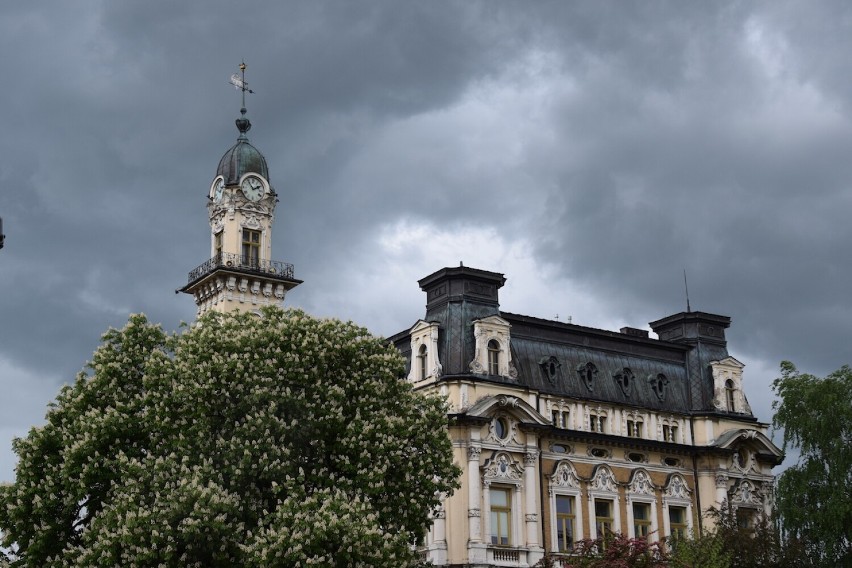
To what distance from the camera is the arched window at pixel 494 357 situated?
6169cm

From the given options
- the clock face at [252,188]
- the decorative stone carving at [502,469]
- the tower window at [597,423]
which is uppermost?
the clock face at [252,188]

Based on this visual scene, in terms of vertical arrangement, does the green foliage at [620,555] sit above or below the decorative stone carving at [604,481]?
below

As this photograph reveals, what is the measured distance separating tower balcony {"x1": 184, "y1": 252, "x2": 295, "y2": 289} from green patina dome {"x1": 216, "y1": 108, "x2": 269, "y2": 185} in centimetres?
487

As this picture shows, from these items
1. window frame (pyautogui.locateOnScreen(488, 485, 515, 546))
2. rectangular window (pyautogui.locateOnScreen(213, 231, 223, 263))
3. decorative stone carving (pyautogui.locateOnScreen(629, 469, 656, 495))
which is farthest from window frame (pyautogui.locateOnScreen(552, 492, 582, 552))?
rectangular window (pyautogui.locateOnScreen(213, 231, 223, 263))

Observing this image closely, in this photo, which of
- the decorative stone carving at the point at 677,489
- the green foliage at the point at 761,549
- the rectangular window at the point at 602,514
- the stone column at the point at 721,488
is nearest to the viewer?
the green foliage at the point at 761,549

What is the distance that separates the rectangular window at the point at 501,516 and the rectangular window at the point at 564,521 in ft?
9.74

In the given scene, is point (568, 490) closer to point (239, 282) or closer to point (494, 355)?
point (494, 355)

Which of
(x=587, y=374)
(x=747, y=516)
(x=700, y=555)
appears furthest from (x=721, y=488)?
(x=700, y=555)

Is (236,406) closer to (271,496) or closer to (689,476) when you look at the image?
(271,496)

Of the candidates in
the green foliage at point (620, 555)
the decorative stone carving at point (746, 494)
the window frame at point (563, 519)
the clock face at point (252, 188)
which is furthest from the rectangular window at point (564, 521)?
the clock face at point (252, 188)

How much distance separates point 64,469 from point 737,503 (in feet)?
127

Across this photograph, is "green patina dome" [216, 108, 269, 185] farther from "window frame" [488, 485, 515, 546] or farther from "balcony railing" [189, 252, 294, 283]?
"window frame" [488, 485, 515, 546]

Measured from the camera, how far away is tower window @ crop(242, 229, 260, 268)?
7250 centimetres

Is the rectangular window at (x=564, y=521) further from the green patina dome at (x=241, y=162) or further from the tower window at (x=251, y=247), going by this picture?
the green patina dome at (x=241, y=162)
